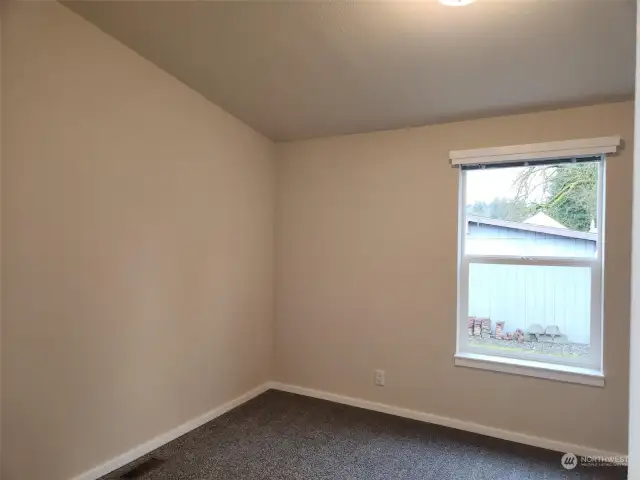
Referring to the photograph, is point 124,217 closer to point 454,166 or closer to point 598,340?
point 454,166

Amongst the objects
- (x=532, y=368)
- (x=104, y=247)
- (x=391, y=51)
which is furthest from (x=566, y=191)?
(x=104, y=247)

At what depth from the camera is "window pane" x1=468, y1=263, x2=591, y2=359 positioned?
8.87ft

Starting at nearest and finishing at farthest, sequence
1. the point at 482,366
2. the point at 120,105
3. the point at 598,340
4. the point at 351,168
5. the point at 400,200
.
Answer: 1. the point at 120,105
2. the point at 598,340
3. the point at 482,366
4. the point at 400,200
5. the point at 351,168

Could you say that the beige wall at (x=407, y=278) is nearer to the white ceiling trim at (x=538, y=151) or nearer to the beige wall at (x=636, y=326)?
the white ceiling trim at (x=538, y=151)

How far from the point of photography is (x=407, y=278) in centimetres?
314

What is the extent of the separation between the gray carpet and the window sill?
47 centimetres

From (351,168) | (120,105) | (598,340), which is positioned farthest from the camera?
(351,168)

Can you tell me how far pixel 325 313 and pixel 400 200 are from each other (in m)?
1.13

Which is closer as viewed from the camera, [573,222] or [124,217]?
[124,217]

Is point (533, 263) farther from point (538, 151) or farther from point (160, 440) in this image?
point (160, 440)

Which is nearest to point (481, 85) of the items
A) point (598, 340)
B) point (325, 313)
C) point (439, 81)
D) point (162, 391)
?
point (439, 81)

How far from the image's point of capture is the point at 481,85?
249 centimetres

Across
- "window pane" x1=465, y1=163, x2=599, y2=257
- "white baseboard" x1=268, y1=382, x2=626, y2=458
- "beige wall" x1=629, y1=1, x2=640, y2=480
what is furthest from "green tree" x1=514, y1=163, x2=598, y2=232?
"beige wall" x1=629, y1=1, x2=640, y2=480

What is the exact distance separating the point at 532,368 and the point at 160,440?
2.45m
